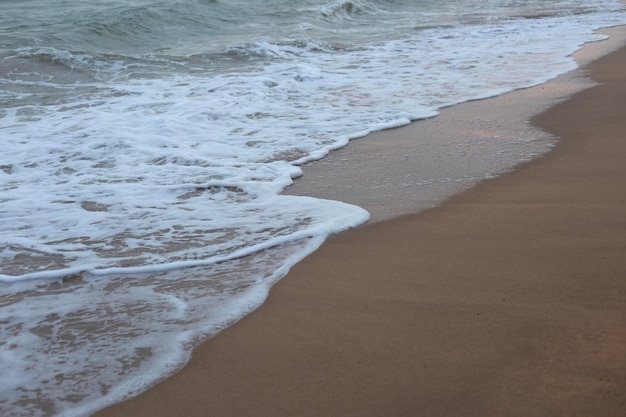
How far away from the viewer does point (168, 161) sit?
4.99 m

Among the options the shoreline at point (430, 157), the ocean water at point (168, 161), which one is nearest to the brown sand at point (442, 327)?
the ocean water at point (168, 161)

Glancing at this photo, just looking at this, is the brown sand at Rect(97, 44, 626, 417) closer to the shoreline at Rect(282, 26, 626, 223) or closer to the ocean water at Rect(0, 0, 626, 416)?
the ocean water at Rect(0, 0, 626, 416)

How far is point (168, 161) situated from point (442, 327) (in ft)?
9.98

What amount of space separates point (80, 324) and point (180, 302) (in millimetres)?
381

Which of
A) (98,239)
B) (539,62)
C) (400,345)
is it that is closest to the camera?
(400,345)

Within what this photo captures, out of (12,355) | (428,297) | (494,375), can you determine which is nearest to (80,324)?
(12,355)

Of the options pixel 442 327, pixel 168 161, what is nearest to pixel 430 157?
pixel 168 161

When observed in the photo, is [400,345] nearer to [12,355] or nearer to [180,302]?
[180,302]

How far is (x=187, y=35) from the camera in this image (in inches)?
529

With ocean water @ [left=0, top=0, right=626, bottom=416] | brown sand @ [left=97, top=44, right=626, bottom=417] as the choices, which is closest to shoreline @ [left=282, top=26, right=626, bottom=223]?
ocean water @ [left=0, top=0, right=626, bottom=416]

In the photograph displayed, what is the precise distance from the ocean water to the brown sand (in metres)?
0.17

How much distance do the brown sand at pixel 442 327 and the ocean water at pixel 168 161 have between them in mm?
165

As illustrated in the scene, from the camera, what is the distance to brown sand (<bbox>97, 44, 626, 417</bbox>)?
80.5 inches

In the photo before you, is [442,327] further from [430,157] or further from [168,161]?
[168,161]
